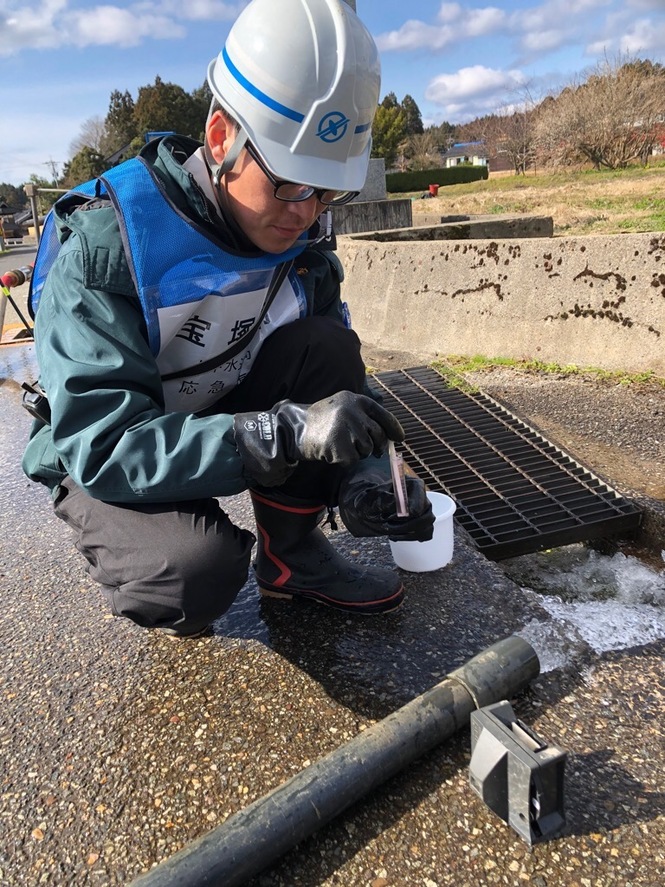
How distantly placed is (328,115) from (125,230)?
536 mm

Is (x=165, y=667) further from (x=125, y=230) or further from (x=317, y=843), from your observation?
(x=125, y=230)

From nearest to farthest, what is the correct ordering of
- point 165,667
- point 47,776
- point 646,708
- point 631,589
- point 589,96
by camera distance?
point 47,776 → point 646,708 → point 165,667 → point 631,589 → point 589,96

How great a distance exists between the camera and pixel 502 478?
302 centimetres

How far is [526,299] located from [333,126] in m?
2.94

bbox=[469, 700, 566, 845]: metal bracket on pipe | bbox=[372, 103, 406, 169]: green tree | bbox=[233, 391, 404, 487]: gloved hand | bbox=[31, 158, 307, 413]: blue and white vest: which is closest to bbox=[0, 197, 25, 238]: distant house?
bbox=[372, 103, 406, 169]: green tree

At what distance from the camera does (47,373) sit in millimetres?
1534

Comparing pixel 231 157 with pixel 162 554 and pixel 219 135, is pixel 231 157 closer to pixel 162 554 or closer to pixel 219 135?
pixel 219 135

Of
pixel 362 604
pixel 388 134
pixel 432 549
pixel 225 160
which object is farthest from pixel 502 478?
pixel 388 134

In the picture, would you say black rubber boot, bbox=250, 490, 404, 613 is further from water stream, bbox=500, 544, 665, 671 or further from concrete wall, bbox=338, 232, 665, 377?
concrete wall, bbox=338, 232, 665, 377

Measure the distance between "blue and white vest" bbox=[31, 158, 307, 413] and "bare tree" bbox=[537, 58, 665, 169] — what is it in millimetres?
31041

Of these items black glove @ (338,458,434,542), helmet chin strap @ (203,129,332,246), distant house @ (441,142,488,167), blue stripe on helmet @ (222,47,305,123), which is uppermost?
distant house @ (441,142,488,167)

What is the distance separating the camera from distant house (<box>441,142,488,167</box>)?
6344 centimetres

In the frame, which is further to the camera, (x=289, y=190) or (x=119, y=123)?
(x=119, y=123)

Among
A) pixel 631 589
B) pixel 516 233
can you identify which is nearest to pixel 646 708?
pixel 631 589
